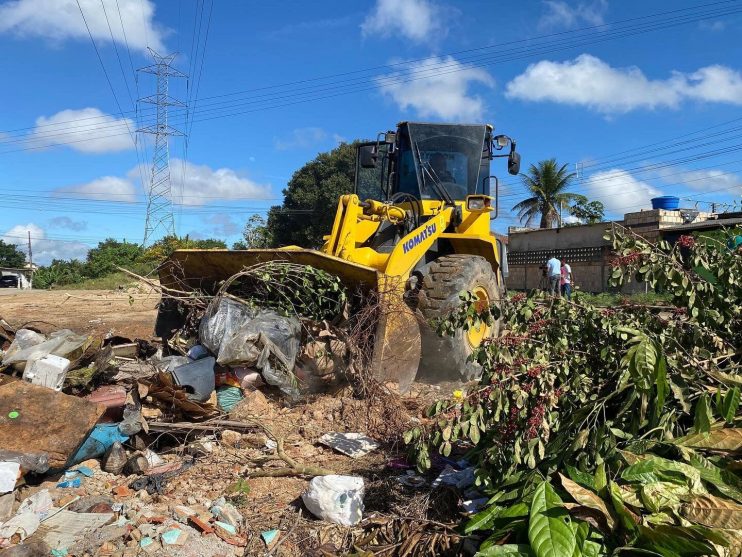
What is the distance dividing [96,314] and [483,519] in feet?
40.0

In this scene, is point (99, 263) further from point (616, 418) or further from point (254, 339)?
point (616, 418)

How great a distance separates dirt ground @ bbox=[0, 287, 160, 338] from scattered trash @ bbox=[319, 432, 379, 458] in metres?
2.54

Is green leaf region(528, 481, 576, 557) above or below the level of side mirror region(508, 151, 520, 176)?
below

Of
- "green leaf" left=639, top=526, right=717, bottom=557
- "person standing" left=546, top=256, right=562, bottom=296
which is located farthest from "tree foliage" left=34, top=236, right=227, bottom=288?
"green leaf" left=639, top=526, right=717, bottom=557

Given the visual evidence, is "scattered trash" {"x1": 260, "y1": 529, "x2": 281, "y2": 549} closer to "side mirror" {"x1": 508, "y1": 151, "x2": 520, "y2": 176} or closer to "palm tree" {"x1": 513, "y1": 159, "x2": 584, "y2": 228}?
"side mirror" {"x1": 508, "y1": 151, "x2": 520, "y2": 176}

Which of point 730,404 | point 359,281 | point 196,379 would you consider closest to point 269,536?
point 196,379

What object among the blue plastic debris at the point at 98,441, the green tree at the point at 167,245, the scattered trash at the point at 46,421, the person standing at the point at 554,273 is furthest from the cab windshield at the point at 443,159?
the green tree at the point at 167,245

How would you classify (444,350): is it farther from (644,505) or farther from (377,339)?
(644,505)

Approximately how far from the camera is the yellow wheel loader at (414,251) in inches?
209

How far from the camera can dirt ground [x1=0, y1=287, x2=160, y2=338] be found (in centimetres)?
727

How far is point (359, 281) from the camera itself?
532 cm

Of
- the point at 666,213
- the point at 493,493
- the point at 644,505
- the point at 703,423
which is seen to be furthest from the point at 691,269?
the point at 666,213

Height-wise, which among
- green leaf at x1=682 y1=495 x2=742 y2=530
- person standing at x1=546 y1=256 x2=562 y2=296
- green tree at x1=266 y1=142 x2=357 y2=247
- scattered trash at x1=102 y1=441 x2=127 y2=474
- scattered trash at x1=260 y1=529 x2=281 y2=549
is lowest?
scattered trash at x1=260 y1=529 x2=281 y2=549

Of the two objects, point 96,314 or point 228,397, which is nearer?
point 228,397
